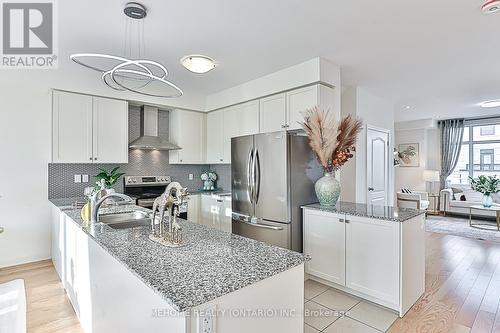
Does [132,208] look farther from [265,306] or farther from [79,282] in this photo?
[265,306]

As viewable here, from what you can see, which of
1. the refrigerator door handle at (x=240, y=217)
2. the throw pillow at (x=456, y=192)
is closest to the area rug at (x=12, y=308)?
the refrigerator door handle at (x=240, y=217)

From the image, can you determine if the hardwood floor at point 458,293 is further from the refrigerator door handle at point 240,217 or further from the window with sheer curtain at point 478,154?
the window with sheer curtain at point 478,154

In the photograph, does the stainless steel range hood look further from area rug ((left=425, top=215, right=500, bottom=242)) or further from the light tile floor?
area rug ((left=425, top=215, right=500, bottom=242))

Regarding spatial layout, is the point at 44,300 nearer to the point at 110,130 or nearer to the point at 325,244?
the point at 110,130

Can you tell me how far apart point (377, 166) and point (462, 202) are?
375 cm

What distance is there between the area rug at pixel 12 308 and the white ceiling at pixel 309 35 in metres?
2.36

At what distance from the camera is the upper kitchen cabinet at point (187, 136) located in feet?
15.5

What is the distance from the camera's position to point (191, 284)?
106 centimetres

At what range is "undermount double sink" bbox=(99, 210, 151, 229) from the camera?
2.38m

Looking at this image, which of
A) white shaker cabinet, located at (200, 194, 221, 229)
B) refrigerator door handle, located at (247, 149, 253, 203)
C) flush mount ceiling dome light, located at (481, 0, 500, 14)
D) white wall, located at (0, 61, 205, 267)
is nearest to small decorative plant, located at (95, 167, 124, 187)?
white wall, located at (0, 61, 205, 267)

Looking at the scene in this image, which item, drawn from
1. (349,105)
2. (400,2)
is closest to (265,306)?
(400,2)

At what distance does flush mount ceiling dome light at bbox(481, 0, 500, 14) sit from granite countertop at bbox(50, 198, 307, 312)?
2.40 meters

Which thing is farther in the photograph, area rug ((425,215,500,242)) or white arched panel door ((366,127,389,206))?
area rug ((425,215,500,242))

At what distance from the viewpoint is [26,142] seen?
361 cm
